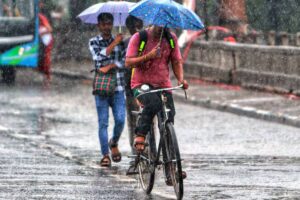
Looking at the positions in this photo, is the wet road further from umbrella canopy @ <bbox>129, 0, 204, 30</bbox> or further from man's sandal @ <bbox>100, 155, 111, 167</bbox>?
umbrella canopy @ <bbox>129, 0, 204, 30</bbox>

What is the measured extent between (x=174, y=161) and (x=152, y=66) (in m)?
1.07

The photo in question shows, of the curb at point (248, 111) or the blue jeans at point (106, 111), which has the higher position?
the blue jeans at point (106, 111)

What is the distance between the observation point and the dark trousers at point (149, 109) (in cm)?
1059

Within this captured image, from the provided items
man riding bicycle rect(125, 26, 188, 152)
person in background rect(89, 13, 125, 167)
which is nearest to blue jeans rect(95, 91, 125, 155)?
person in background rect(89, 13, 125, 167)

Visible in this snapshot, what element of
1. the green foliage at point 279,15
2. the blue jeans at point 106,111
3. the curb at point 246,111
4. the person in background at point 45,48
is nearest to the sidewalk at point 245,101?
the curb at point 246,111

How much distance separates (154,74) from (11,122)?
27.1ft

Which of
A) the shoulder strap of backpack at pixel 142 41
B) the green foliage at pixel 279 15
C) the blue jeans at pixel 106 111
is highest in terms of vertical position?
the shoulder strap of backpack at pixel 142 41

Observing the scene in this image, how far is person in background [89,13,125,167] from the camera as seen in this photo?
42.1 feet

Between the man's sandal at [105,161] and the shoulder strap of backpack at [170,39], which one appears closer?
the shoulder strap of backpack at [170,39]

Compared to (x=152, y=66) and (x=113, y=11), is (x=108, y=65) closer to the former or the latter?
(x=113, y=11)

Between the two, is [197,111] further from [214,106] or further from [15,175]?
[15,175]

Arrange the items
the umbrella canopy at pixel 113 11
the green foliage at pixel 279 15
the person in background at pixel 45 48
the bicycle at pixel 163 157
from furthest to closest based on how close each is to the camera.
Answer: the person in background at pixel 45 48 < the green foliage at pixel 279 15 < the umbrella canopy at pixel 113 11 < the bicycle at pixel 163 157

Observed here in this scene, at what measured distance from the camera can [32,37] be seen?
29.8 meters

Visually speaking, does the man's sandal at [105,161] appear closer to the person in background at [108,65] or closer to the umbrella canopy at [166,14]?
the person in background at [108,65]
